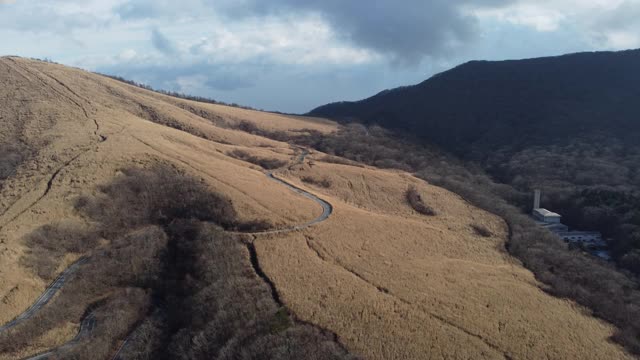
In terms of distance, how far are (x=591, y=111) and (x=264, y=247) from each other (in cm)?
11950

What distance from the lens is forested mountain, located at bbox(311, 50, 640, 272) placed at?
78613 millimetres

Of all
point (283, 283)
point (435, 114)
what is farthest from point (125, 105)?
point (435, 114)

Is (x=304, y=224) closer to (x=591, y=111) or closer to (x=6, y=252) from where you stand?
(x=6, y=252)

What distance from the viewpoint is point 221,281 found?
36125 millimetres

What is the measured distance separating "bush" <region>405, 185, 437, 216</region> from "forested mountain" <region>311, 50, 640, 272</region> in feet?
88.2

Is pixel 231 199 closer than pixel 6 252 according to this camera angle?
No

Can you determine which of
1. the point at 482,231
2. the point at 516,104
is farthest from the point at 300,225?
the point at 516,104

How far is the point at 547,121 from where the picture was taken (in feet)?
431

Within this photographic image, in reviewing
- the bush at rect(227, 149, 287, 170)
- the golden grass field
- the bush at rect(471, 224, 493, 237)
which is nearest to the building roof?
the golden grass field

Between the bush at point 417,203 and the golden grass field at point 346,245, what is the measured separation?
2.84 ft

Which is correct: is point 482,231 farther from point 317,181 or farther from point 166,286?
point 166,286

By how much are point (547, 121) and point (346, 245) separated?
108 m

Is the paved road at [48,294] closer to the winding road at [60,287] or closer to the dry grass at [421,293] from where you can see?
the winding road at [60,287]

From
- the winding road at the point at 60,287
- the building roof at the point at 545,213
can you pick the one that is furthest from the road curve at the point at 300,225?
the building roof at the point at 545,213
